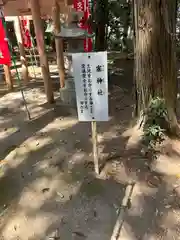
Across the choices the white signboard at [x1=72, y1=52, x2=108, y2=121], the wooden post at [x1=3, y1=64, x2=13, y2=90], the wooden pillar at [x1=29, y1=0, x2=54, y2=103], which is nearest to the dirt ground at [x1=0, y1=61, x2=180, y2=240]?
the white signboard at [x1=72, y1=52, x2=108, y2=121]

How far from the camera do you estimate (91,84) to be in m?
3.02

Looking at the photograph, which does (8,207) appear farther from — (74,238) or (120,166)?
(120,166)

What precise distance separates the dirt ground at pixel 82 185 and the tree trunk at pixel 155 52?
0.74 m

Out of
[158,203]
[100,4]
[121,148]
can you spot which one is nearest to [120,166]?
[121,148]

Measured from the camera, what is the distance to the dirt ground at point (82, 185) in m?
2.73

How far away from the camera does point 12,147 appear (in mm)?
4387

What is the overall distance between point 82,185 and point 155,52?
2003mm

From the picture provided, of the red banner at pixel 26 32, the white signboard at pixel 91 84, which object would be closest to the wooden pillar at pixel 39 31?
the white signboard at pixel 91 84

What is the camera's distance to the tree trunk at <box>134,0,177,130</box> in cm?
339

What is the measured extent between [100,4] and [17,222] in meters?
6.90

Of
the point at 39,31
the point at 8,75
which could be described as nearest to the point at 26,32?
the point at 8,75

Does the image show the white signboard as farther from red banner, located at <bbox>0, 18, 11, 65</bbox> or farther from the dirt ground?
red banner, located at <bbox>0, 18, 11, 65</bbox>

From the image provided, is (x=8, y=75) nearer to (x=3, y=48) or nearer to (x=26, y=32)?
(x=3, y=48)

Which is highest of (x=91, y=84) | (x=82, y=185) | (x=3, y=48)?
(x=3, y=48)
